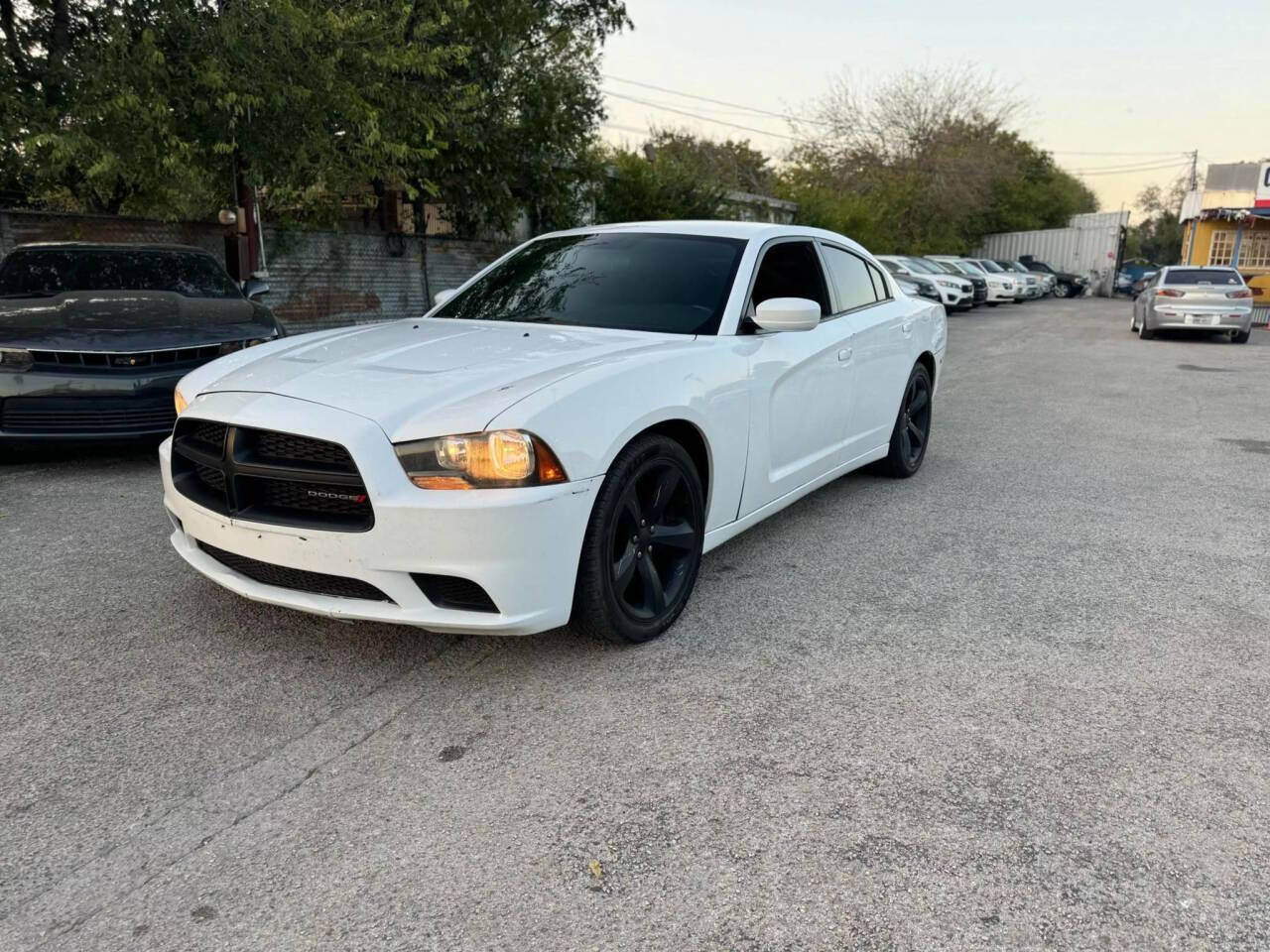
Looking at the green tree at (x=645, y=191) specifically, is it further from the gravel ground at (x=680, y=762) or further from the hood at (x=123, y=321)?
the gravel ground at (x=680, y=762)

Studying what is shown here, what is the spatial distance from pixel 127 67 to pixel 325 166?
217 cm

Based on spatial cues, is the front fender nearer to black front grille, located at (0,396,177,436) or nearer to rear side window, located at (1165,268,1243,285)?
black front grille, located at (0,396,177,436)

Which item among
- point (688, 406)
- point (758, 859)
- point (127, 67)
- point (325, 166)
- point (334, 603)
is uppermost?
point (127, 67)

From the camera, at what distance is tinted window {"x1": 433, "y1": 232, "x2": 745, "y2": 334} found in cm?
411

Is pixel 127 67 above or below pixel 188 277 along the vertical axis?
above

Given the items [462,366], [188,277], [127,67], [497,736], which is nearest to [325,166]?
[127,67]

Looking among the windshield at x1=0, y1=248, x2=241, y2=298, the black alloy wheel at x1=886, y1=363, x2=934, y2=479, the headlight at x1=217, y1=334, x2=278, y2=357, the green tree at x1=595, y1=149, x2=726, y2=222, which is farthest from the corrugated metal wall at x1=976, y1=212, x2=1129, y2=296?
the headlight at x1=217, y1=334, x2=278, y2=357

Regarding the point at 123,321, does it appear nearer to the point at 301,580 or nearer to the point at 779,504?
the point at 301,580

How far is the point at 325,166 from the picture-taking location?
10586 mm

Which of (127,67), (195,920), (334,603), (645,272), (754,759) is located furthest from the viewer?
(127,67)

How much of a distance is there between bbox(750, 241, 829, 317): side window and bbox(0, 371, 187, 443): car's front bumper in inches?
151

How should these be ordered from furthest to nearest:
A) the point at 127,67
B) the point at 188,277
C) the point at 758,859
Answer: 1. the point at 127,67
2. the point at 188,277
3. the point at 758,859

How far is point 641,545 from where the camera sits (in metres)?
3.43

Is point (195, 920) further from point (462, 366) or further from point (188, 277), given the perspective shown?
point (188, 277)
